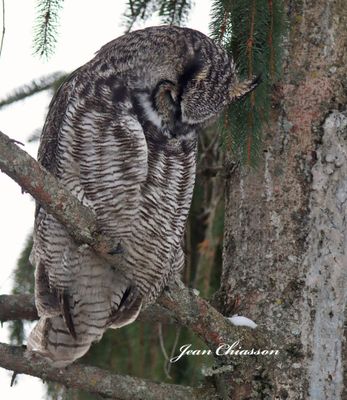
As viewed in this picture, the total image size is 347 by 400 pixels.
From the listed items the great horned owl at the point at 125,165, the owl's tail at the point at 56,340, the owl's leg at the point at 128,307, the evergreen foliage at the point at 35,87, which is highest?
the evergreen foliage at the point at 35,87

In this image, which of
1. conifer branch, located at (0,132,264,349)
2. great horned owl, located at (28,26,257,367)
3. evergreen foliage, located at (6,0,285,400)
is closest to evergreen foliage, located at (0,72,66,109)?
evergreen foliage, located at (6,0,285,400)

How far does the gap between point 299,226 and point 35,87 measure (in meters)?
1.32

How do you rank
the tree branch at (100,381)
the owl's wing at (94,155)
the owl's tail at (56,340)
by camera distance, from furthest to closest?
the owl's tail at (56,340)
the owl's wing at (94,155)
the tree branch at (100,381)

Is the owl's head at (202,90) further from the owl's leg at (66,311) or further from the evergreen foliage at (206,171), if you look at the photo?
the owl's leg at (66,311)

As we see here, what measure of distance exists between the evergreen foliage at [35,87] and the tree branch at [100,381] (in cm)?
121

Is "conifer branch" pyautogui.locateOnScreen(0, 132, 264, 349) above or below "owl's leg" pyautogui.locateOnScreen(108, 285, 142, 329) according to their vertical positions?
below

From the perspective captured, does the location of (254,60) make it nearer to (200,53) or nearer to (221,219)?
(200,53)

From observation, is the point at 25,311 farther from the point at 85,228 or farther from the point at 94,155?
the point at 85,228

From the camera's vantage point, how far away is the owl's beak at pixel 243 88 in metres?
2.49

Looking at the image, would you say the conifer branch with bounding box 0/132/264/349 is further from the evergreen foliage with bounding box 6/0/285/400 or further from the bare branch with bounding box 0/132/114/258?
the evergreen foliage with bounding box 6/0/285/400

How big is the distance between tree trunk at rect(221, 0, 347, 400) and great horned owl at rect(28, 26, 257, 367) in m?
0.22

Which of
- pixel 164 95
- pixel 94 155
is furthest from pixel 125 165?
pixel 164 95

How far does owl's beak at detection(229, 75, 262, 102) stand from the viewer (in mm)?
2490

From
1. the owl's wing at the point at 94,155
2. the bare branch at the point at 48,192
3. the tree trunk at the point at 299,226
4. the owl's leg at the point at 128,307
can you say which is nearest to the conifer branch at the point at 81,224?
the bare branch at the point at 48,192
